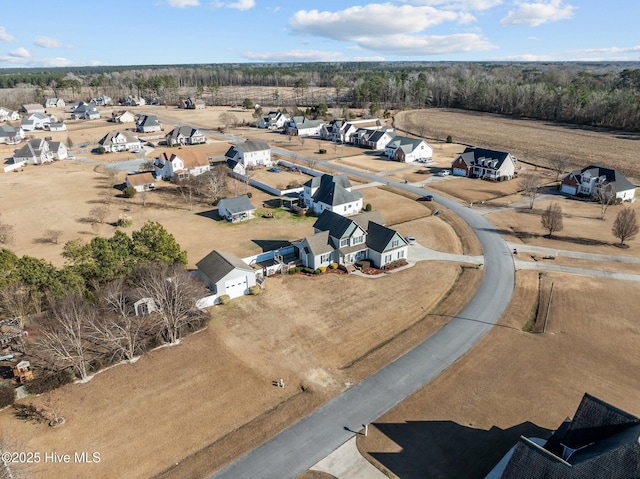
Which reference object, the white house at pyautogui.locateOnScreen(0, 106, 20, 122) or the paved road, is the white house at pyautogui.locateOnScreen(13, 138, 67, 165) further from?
the paved road

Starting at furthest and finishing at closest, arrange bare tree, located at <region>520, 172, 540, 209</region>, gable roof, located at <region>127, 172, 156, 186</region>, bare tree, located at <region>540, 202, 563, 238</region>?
gable roof, located at <region>127, 172, 156, 186</region>, bare tree, located at <region>520, 172, 540, 209</region>, bare tree, located at <region>540, 202, 563, 238</region>

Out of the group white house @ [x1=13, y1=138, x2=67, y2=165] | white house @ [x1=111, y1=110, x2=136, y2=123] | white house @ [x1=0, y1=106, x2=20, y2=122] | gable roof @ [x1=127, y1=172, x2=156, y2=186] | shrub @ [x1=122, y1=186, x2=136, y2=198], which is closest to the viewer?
shrub @ [x1=122, y1=186, x2=136, y2=198]

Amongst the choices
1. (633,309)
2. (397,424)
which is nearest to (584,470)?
(397,424)

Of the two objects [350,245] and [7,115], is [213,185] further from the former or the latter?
[7,115]

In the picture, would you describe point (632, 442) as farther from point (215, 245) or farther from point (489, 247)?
point (215, 245)

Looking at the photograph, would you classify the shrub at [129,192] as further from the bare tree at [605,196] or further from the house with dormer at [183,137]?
the bare tree at [605,196]

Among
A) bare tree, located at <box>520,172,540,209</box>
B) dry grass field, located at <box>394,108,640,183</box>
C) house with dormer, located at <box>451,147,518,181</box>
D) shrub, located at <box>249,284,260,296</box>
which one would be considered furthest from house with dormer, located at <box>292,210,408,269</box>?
dry grass field, located at <box>394,108,640,183</box>
